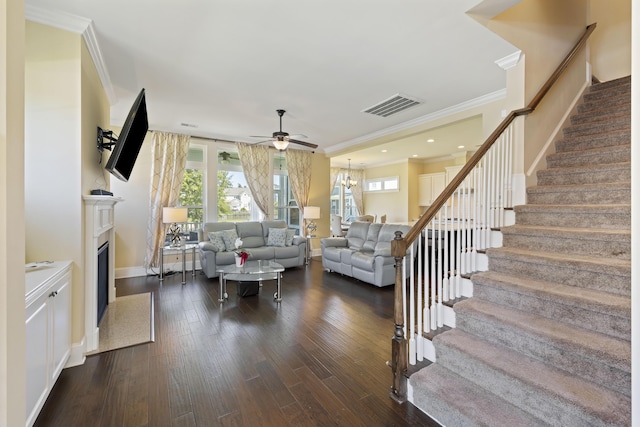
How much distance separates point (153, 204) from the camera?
5.23 meters

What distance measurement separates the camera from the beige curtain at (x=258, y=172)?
629 cm

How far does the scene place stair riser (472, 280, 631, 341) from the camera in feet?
5.22

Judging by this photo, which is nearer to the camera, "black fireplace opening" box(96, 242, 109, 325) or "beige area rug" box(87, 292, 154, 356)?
"beige area rug" box(87, 292, 154, 356)

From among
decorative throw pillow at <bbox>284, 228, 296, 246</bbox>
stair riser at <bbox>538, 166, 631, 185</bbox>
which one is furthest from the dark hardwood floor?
decorative throw pillow at <bbox>284, 228, 296, 246</bbox>

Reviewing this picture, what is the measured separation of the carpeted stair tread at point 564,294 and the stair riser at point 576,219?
0.70 metres

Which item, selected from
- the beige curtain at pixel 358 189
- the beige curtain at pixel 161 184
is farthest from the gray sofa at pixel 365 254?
the beige curtain at pixel 358 189

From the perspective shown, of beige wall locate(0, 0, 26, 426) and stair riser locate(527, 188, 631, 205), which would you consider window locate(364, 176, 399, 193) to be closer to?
stair riser locate(527, 188, 631, 205)

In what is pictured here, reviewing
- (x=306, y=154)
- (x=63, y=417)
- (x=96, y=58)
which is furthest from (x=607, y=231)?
(x=306, y=154)

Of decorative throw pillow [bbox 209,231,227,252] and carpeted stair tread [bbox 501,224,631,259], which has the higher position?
carpeted stair tread [bbox 501,224,631,259]

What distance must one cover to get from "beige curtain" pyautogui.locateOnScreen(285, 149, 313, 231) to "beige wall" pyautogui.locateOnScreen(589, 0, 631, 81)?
5484 millimetres

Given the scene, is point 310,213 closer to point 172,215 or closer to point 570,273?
point 172,215

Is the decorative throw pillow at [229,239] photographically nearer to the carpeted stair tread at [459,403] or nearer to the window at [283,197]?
the window at [283,197]

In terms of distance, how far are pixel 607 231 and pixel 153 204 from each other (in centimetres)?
→ 618

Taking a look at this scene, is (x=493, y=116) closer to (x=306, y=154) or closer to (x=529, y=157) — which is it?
(x=529, y=157)
